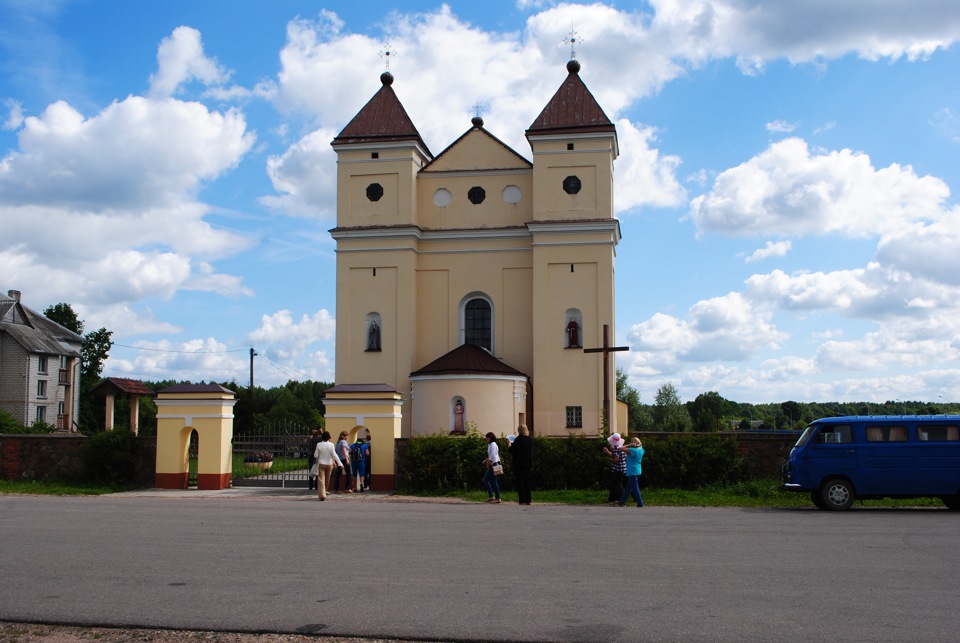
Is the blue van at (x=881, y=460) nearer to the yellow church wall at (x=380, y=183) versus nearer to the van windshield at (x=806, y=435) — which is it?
the van windshield at (x=806, y=435)

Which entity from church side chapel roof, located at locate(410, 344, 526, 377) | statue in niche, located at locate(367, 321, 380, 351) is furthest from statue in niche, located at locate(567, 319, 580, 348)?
statue in niche, located at locate(367, 321, 380, 351)

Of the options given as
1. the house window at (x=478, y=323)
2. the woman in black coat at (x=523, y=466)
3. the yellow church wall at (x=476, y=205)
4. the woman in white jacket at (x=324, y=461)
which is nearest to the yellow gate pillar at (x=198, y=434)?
the woman in white jacket at (x=324, y=461)

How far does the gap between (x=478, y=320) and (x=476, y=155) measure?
642 cm

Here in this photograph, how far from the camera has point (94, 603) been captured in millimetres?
8055

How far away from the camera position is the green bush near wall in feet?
69.1

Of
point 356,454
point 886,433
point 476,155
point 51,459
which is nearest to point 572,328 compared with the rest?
point 476,155

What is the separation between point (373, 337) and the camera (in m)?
33.8

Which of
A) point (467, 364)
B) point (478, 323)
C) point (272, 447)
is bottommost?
point (272, 447)

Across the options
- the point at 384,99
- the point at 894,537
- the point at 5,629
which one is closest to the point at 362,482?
the point at 894,537

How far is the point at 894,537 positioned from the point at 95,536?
10836 millimetres

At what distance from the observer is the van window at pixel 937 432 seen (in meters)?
16.9

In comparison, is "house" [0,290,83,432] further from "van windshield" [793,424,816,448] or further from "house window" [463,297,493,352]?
"van windshield" [793,424,816,448]

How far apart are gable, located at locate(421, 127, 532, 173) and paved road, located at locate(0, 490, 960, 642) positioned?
2187cm

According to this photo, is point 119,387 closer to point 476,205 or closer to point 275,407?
point 476,205
